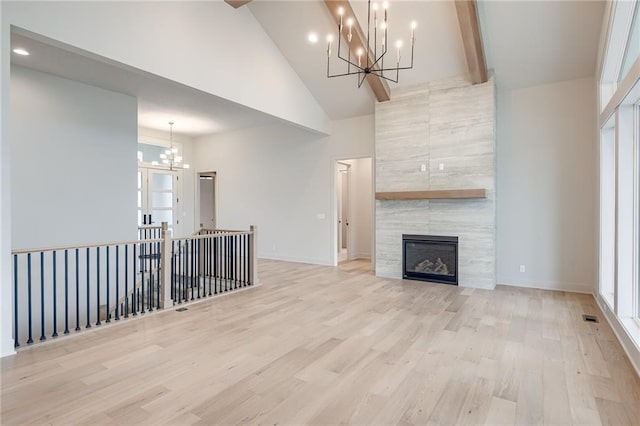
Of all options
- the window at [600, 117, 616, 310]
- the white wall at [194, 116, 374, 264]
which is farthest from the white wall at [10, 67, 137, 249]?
the window at [600, 117, 616, 310]

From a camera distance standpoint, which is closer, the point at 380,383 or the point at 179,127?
the point at 380,383

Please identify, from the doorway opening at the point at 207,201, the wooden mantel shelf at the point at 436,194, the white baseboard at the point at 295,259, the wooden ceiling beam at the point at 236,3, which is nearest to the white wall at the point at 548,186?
the wooden mantel shelf at the point at 436,194

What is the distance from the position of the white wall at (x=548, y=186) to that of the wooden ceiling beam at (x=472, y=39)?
2.79 feet

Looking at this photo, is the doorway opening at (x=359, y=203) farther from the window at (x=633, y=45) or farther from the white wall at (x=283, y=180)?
the window at (x=633, y=45)

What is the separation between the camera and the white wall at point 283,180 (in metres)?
7.86

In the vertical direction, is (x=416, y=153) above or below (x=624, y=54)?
below

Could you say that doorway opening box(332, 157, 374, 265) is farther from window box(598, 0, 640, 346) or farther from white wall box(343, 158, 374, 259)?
window box(598, 0, 640, 346)

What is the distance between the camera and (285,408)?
2.29 meters

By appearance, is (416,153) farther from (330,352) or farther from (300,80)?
(330,352)

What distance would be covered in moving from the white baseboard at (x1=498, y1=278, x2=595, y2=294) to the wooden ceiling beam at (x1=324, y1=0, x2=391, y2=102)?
390cm

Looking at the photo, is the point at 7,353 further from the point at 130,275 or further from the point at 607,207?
the point at 607,207

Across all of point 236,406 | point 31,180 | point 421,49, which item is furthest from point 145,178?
point 236,406

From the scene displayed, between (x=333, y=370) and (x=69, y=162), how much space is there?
17.3 ft

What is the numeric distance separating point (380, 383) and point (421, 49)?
5.03 metres
